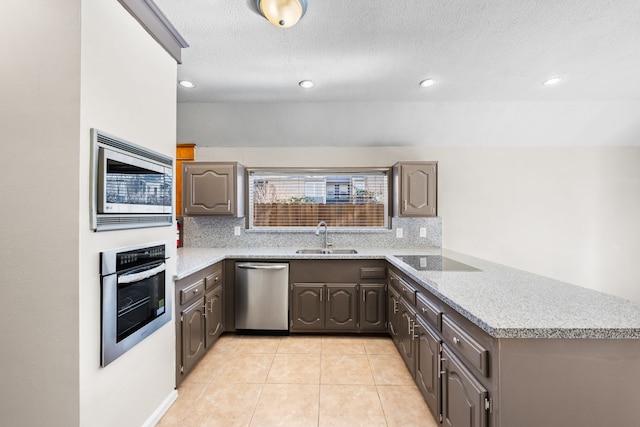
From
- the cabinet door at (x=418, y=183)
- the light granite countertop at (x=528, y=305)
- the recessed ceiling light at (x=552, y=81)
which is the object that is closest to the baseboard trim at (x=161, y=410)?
the light granite countertop at (x=528, y=305)

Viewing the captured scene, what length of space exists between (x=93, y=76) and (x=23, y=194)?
0.59m

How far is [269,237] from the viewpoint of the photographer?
3.73m

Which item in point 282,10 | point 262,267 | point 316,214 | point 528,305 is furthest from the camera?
point 316,214

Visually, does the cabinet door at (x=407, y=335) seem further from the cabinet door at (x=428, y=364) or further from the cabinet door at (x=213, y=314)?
the cabinet door at (x=213, y=314)

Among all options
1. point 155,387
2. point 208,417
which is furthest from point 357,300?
point 155,387

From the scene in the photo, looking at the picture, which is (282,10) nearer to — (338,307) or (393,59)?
(393,59)

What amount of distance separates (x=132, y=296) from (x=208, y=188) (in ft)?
6.16

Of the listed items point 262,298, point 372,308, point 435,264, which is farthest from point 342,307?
point 435,264

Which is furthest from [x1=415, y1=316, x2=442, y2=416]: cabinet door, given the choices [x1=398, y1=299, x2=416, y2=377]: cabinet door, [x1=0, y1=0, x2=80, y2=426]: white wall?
[x1=0, y1=0, x2=80, y2=426]: white wall

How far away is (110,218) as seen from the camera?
142 cm

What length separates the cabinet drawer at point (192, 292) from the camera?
2.19 meters

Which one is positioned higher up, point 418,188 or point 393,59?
point 393,59

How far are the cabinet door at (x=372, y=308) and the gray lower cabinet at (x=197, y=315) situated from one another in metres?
1.42

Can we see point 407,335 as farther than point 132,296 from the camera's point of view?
Yes
